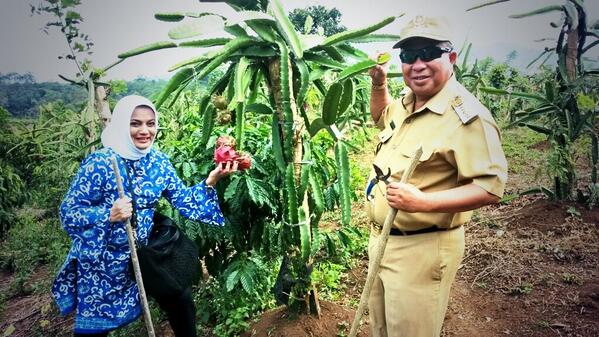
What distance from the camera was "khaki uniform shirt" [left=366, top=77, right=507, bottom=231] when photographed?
1213mm

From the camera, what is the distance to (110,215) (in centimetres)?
158

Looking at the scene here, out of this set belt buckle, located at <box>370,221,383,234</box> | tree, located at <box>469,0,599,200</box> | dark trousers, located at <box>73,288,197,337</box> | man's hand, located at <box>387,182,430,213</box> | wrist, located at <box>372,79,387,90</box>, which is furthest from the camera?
tree, located at <box>469,0,599,200</box>

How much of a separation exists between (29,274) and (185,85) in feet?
14.1

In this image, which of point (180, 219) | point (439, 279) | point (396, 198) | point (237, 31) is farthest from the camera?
point (180, 219)

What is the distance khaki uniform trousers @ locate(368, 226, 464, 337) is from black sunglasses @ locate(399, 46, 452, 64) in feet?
2.10

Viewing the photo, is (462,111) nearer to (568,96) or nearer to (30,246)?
(568,96)

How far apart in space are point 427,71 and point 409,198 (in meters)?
0.49

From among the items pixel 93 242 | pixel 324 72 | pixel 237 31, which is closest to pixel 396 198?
pixel 324 72

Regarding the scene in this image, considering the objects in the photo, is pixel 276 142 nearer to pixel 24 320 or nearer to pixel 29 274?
pixel 24 320

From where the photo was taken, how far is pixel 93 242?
1643mm

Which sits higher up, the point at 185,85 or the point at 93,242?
the point at 185,85

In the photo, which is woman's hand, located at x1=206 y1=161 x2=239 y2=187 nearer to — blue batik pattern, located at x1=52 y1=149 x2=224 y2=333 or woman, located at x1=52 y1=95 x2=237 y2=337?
woman, located at x1=52 y1=95 x2=237 y2=337

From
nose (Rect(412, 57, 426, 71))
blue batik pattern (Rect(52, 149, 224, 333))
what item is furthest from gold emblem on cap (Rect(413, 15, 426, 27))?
blue batik pattern (Rect(52, 149, 224, 333))

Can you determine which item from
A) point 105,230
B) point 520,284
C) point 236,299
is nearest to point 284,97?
point 105,230
